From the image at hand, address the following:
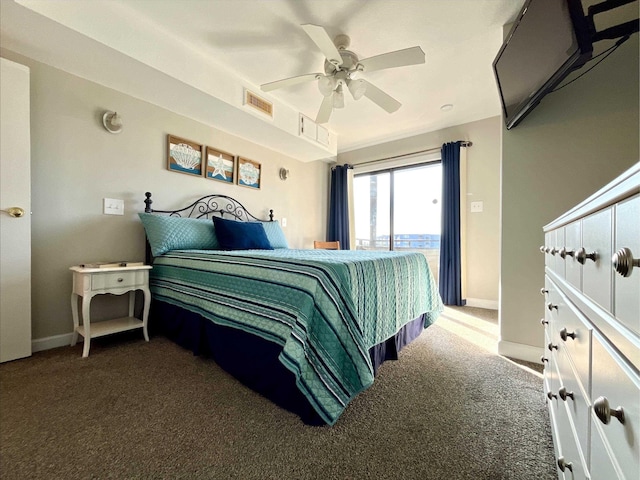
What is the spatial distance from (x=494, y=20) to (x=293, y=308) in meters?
2.51

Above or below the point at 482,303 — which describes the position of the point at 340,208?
above

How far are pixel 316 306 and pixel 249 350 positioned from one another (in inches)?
22.0

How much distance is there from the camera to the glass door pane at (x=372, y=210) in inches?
177

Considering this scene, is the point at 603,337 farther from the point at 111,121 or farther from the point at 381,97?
the point at 111,121

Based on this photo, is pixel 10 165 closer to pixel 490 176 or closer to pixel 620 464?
pixel 620 464

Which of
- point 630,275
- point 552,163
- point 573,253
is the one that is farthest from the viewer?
point 552,163

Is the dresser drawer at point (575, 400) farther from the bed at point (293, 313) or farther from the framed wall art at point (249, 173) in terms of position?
the framed wall art at point (249, 173)

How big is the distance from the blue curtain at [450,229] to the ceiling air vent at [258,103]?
2.43 m

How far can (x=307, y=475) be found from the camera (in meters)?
0.92

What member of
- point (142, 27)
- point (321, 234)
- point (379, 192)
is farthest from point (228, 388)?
point (379, 192)

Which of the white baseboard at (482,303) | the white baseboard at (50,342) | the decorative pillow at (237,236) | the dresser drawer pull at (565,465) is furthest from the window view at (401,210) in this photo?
the white baseboard at (50,342)

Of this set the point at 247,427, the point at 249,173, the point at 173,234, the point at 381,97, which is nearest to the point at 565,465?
the point at 247,427

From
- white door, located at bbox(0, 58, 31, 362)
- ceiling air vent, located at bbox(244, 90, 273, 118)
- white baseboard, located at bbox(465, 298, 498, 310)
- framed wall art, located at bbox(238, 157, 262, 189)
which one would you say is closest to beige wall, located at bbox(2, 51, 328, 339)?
white door, located at bbox(0, 58, 31, 362)

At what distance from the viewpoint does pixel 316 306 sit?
1192 millimetres
